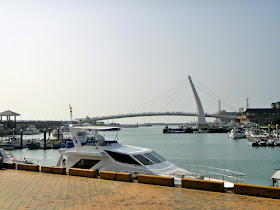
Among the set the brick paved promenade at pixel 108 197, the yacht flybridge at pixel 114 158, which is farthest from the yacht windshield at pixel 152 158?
the brick paved promenade at pixel 108 197

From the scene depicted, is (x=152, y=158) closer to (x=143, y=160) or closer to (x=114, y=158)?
(x=143, y=160)

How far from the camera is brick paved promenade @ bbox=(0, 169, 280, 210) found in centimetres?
1119

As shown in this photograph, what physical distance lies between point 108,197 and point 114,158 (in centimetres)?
722

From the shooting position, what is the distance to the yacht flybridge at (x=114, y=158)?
1864cm

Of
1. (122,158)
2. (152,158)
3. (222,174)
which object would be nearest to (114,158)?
(122,158)

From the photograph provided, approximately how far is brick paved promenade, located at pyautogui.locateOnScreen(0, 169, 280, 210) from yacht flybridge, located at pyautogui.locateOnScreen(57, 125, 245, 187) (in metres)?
3.71

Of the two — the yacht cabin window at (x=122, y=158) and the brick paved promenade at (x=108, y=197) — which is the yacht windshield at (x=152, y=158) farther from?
the brick paved promenade at (x=108, y=197)

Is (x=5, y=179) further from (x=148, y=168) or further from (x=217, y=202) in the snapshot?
(x=217, y=202)

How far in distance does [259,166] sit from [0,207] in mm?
32683

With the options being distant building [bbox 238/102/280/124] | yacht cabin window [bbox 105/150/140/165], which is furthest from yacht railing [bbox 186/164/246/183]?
distant building [bbox 238/102/280/124]

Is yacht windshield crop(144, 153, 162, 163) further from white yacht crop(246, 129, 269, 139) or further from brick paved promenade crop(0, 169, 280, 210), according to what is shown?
white yacht crop(246, 129, 269, 139)

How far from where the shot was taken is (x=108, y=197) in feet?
40.7

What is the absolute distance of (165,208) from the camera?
1088 cm

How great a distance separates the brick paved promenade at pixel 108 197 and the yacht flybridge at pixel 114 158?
146 inches
